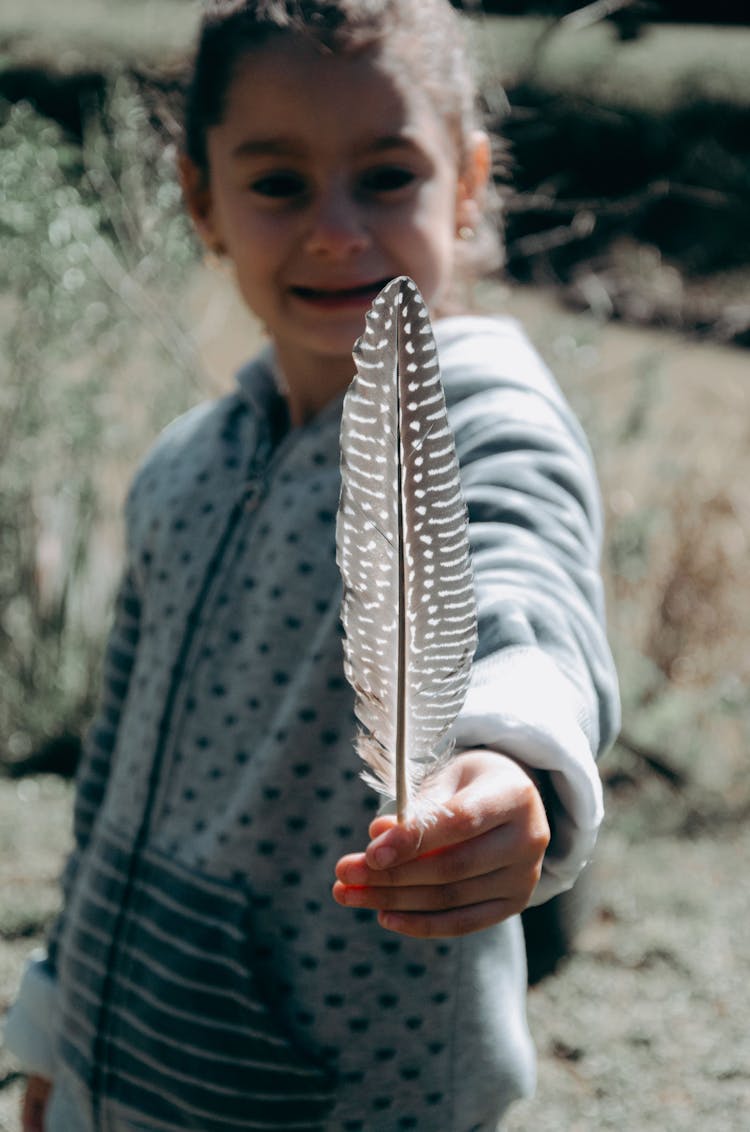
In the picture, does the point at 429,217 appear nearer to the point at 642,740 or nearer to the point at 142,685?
the point at 142,685

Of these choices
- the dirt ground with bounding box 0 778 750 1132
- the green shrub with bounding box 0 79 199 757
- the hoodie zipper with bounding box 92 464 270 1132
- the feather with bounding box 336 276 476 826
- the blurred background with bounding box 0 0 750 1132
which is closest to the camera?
the feather with bounding box 336 276 476 826

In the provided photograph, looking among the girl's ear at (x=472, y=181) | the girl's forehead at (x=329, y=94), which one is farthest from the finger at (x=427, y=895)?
the girl's ear at (x=472, y=181)

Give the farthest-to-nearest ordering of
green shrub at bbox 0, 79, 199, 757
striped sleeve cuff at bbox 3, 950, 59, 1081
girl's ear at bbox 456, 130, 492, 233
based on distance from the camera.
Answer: green shrub at bbox 0, 79, 199, 757
striped sleeve cuff at bbox 3, 950, 59, 1081
girl's ear at bbox 456, 130, 492, 233

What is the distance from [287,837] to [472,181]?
31.5 inches

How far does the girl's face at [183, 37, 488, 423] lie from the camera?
125 cm

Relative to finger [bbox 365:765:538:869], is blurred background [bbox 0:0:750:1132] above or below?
below

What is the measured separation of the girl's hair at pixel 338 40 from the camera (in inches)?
50.5

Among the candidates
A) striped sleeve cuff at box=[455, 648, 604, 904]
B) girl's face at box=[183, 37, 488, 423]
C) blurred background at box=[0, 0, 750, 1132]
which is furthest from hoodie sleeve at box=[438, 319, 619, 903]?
blurred background at box=[0, 0, 750, 1132]

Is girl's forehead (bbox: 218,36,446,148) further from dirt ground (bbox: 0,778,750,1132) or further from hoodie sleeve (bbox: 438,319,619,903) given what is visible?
dirt ground (bbox: 0,778,750,1132)

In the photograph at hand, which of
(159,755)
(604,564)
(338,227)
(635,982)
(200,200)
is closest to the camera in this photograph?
(338,227)

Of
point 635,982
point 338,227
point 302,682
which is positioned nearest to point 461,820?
point 302,682

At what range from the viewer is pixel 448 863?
82cm

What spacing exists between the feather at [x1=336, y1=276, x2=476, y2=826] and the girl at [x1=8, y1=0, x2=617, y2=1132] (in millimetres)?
198

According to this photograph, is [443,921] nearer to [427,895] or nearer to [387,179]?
[427,895]
